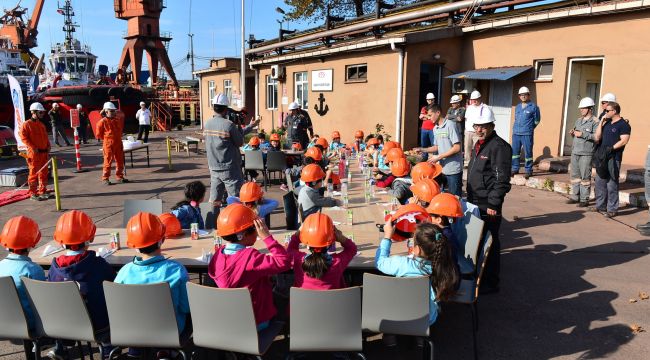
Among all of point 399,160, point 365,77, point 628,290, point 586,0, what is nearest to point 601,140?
point 628,290

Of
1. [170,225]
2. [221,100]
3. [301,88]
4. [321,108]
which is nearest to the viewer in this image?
[170,225]

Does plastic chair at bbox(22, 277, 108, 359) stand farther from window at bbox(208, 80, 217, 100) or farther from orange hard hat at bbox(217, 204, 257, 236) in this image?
window at bbox(208, 80, 217, 100)

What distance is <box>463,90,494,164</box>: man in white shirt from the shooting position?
15.5 feet

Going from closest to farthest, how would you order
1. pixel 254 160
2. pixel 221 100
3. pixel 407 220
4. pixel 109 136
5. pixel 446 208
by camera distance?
pixel 446 208 → pixel 407 220 → pixel 221 100 → pixel 254 160 → pixel 109 136

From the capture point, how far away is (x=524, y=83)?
36.6 ft

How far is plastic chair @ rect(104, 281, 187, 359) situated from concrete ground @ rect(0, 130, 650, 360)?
1083 millimetres

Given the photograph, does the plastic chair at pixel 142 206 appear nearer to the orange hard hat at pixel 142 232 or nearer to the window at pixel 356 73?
the orange hard hat at pixel 142 232

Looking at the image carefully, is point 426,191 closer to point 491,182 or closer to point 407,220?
point 407,220

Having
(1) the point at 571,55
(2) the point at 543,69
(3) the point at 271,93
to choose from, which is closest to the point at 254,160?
(2) the point at 543,69

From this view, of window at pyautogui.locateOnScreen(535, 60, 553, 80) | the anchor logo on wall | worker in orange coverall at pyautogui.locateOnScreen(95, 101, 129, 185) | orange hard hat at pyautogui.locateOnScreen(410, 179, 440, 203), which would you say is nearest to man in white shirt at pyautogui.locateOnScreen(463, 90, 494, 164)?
orange hard hat at pyautogui.locateOnScreen(410, 179, 440, 203)

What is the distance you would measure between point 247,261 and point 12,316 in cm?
163

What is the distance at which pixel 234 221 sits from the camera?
3141 millimetres

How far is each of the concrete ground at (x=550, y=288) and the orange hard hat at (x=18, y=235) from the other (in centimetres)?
111

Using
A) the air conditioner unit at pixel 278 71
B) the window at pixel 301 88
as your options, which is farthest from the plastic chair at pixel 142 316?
the air conditioner unit at pixel 278 71
